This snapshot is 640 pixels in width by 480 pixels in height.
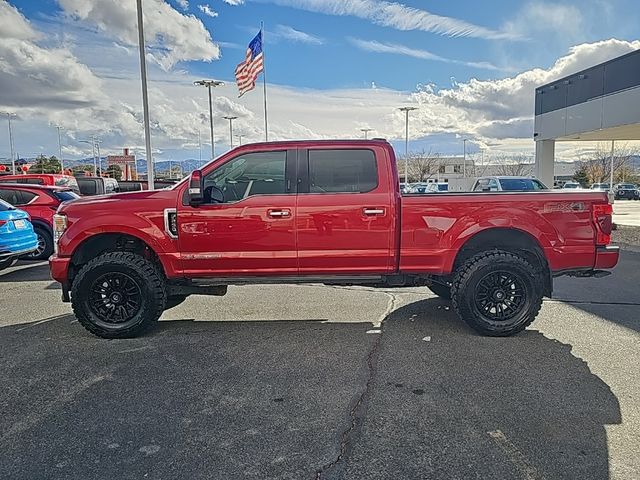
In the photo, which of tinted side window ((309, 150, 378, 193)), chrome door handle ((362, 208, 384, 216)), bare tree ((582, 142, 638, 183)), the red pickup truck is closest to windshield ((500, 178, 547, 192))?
the red pickup truck

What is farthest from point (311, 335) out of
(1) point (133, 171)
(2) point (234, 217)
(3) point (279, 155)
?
(1) point (133, 171)

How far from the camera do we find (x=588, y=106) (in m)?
17.0

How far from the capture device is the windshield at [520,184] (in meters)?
15.0

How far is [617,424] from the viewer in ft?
11.3

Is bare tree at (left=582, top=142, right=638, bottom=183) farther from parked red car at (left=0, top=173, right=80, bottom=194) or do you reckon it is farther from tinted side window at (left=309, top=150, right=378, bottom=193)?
tinted side window at (left=309, top=150, right=378, bottom=193)

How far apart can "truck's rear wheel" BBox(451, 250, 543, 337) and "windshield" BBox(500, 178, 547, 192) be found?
10141 mm

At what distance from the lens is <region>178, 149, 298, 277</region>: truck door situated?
5.29 metres

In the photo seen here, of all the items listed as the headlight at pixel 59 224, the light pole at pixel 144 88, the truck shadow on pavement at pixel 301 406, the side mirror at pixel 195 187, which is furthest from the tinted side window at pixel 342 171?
the light pole at pixel 144 88

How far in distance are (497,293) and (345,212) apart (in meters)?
1.84

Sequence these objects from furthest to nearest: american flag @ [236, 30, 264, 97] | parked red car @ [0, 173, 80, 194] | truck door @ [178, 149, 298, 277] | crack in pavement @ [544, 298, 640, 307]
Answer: american flag @ [236, 30, 264, 97] < parked red car @ [0, 173, 80, 194] < crack in pavement @ [544, 298, 640, 307] < truck door @ [178, 149, 298, 277]

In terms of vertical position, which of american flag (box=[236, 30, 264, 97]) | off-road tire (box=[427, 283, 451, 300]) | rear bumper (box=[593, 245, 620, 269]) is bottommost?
off-road tire (box=[427, 283, 451, 300])

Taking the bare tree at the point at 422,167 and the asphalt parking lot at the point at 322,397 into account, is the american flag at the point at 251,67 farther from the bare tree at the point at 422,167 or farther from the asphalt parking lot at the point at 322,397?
the bare tree at the point at 422,167

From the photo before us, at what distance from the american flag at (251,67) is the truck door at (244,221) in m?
18.7

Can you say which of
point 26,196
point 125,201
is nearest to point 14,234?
point 26,196
